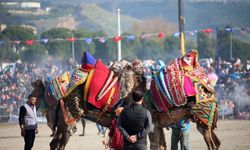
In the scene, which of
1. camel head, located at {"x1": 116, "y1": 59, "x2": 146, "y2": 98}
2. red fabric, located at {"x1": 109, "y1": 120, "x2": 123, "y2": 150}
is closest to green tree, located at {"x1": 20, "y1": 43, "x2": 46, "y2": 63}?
camel head, located at {"x1": 116, "y1": 59, "x2": 146, "y2": 98}

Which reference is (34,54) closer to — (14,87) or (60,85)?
(14,87)

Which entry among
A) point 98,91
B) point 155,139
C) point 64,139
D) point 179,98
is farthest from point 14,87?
point 179,98

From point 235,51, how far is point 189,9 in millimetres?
58814

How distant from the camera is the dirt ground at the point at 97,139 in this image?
2025 cm

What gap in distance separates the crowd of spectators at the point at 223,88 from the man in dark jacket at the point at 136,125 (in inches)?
643

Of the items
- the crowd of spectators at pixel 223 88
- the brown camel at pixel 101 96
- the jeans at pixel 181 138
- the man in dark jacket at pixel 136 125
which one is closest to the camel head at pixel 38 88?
the brown camel at pixel 101 96

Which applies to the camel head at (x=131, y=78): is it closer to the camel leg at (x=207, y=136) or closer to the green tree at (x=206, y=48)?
the camel leg at (x=207, y=136)

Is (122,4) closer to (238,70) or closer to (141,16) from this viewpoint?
(141,16)

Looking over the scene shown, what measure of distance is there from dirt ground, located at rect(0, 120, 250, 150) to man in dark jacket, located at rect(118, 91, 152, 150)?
696 centimetres

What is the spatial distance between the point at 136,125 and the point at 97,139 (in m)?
11.2

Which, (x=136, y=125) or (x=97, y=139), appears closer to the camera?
(x=136, y=125)

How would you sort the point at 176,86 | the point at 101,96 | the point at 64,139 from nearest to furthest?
the point at 101,96 < the point at 176,86 < the point at 64,139

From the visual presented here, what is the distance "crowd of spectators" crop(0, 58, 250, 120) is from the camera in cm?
3189

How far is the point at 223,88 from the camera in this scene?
1293 inches
